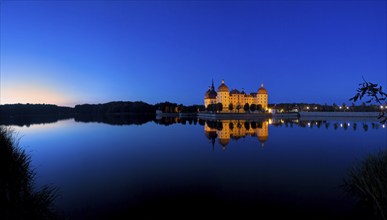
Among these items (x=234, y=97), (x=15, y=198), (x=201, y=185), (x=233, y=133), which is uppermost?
(x=234, y=97)

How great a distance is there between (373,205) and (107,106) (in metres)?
148

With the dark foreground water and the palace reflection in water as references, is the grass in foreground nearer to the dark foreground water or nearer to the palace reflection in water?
the dark foreground water

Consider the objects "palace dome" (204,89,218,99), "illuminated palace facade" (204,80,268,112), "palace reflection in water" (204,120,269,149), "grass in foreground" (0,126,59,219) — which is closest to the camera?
"grass in foreground" (0,126,59,219)

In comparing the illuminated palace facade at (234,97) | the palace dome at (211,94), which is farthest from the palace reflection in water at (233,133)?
the palace dome at (211,94)

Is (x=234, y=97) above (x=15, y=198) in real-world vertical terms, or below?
above

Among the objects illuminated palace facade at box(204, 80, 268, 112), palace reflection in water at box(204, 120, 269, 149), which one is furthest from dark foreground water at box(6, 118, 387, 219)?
illuminated palace facade at box(204, 80, 268, 112)

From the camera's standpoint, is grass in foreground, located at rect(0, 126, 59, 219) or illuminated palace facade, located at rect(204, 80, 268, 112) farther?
illuminated palace facade, located at rect(204, 80, 268, 112)

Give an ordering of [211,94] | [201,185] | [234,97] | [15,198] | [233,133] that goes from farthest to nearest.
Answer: [211,94] < [234,97] < [233,133] < [201,185] < [15,198]

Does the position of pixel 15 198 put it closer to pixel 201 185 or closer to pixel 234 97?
pixel 201 185

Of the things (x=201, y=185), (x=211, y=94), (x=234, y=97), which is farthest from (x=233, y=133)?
(x=211, y=94)

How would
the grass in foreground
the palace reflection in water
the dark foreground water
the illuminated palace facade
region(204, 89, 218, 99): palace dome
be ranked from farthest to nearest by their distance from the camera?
region(204, 89, 218, 99): palace dome < the illuminated palace facade < the palace reflection in water < the dark foreground water < the grass in foreground

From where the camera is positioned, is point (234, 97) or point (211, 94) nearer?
point (234, 97)

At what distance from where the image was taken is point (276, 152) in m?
16.2

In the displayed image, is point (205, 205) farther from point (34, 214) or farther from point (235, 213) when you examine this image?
point (34, 214)
